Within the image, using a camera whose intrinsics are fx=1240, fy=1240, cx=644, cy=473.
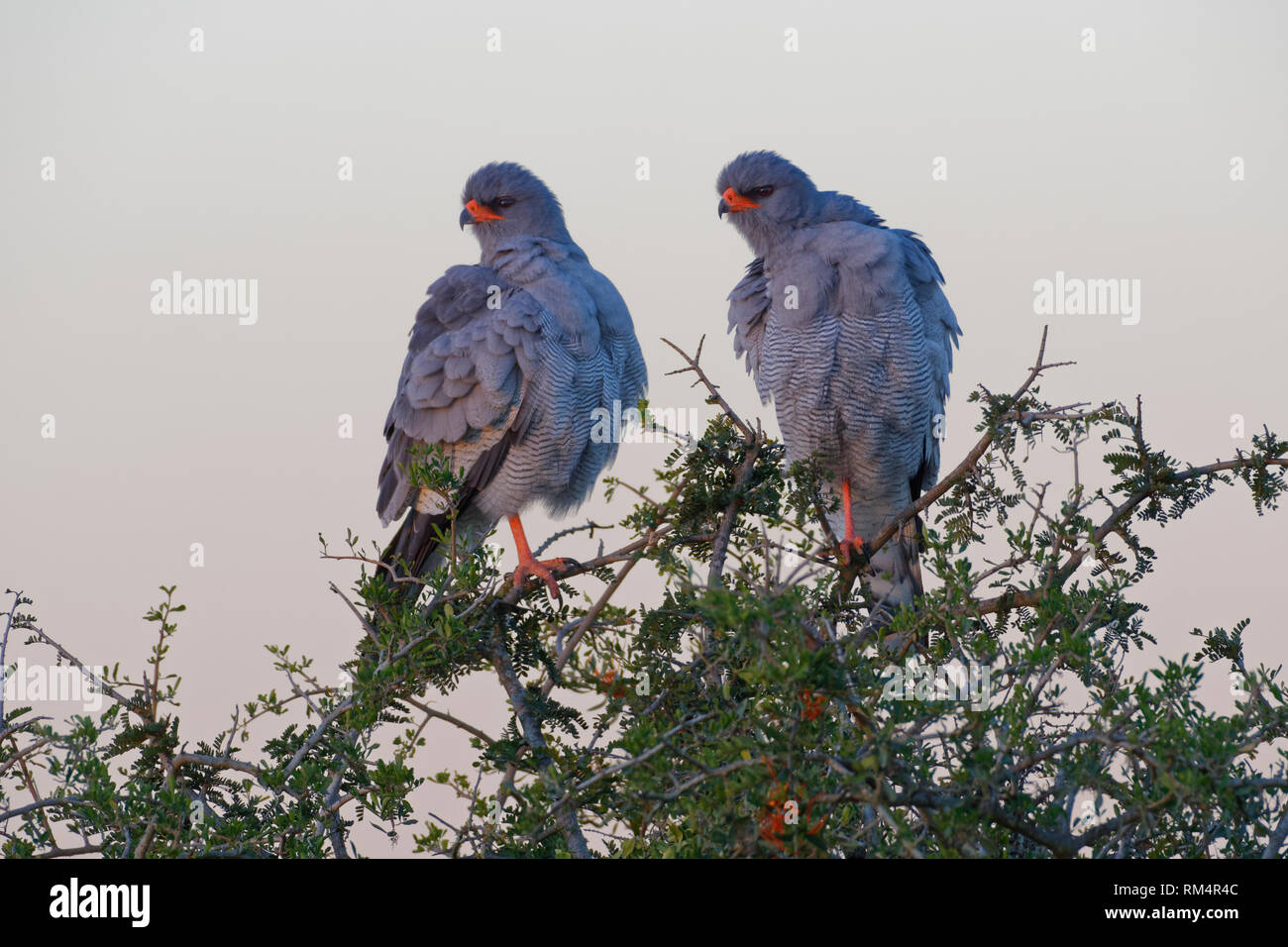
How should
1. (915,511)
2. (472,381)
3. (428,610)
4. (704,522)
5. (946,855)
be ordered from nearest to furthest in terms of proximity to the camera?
(946,855) → (428,610) → (704,522) → (915,511) → (472,381)

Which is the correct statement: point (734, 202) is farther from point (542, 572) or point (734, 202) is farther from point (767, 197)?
point (542, 572)

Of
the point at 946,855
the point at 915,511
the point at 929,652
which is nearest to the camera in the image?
the point at 946,855

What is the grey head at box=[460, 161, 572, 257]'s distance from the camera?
655 cm

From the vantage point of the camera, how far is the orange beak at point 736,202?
6.63m

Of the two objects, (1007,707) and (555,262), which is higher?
(555,262)

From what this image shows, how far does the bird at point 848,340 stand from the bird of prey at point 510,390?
30.3 inches

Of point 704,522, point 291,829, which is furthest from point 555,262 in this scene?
point 291,829

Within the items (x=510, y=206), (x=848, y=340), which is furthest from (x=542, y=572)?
(x=510, y=206)

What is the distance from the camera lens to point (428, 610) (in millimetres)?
4129

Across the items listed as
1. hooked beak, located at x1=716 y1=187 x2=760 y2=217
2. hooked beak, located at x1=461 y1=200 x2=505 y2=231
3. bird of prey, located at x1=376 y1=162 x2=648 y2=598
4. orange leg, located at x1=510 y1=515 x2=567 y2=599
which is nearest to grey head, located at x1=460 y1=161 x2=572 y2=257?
hooked beak, located at x1=461 y1=200 x2=505 y2=231

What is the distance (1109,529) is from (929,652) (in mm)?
1261

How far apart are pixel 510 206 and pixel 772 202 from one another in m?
1.39

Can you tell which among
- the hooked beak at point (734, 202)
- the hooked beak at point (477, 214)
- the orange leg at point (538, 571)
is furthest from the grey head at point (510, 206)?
the orange leg at point (538, 571)
